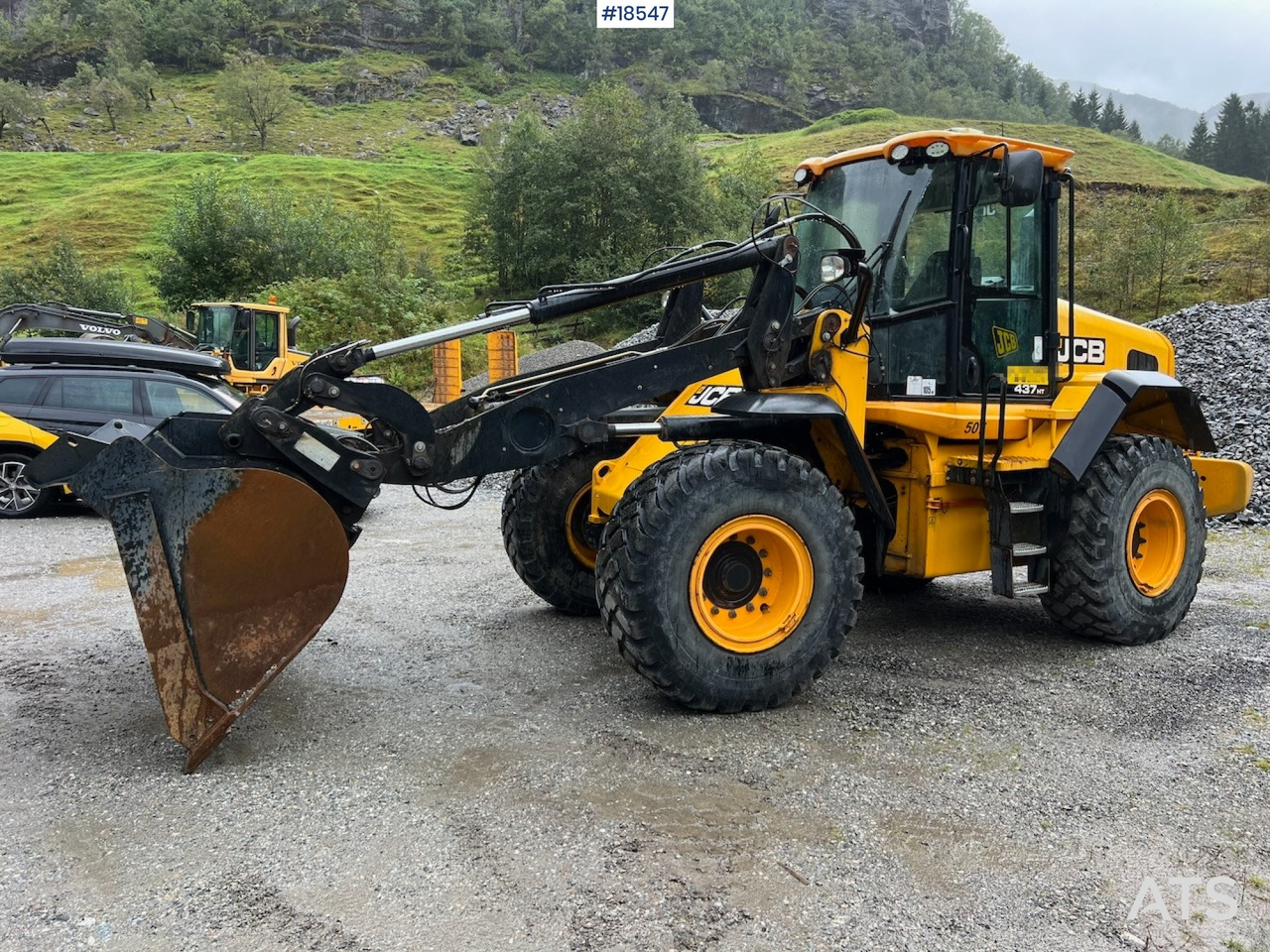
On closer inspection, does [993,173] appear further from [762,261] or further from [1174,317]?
[1174,317]

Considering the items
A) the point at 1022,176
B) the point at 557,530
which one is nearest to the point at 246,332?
the point at 557,530

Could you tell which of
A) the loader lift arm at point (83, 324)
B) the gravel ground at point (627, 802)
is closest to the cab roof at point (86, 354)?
the loader lift arm at point (83, 324)

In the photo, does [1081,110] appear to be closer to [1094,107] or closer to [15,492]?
[1094,107]

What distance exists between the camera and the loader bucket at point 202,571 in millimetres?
3807

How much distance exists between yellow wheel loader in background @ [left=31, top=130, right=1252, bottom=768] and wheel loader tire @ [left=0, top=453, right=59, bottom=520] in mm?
7864

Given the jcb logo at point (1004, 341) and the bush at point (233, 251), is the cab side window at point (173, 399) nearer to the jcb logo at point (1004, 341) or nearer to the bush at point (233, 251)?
the jcb logo at point (1004, 341)

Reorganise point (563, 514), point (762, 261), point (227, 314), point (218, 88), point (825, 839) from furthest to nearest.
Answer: point (218, 88)
point (227, 314)
point (563, 514)
point (762, 261)
point (825, 839)

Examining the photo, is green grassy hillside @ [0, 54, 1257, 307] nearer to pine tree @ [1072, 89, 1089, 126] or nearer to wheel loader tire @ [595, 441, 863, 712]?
wheel loader tire @ [595, 441, 863, 712]

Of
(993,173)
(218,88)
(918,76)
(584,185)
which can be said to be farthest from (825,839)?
(918,76)

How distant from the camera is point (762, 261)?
4.82 m

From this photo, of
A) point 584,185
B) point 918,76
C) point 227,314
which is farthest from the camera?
point 918,76

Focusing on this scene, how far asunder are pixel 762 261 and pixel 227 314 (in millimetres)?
20008

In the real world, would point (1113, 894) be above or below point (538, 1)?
below

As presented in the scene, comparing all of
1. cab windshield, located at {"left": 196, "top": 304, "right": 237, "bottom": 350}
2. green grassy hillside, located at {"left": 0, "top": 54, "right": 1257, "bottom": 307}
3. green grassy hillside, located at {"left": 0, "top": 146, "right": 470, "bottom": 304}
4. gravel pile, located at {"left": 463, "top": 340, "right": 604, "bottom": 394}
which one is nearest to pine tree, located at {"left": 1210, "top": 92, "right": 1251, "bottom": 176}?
green grassy hillside, located at {"left": 0, "top": 54, "right": 1257, "bottom": 307}
